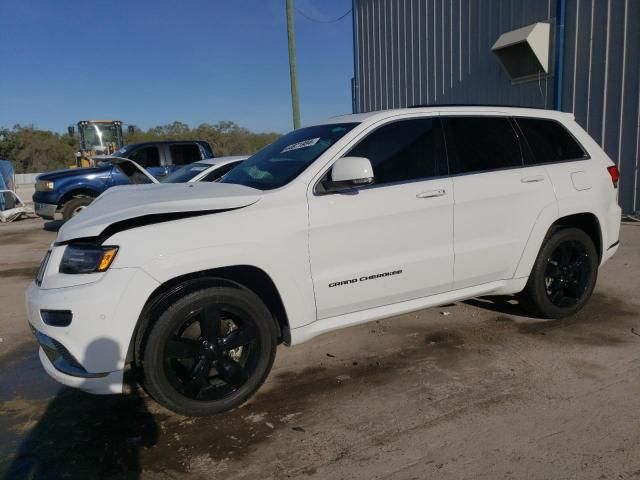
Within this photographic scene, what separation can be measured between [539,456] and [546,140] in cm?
279

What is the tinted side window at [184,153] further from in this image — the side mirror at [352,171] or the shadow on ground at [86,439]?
the side mirror at [352,171]

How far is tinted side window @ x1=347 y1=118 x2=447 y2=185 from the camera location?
12.3ft

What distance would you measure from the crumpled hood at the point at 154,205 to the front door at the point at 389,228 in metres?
0.52

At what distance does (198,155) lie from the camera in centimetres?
1259

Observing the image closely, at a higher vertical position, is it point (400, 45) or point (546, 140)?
point (400, 45)

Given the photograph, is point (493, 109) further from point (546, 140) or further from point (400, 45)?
point (400, 45)

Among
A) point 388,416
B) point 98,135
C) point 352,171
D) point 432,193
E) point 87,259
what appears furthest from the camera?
point 98,135

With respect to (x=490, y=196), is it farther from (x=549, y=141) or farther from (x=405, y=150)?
(x=549, y=141)

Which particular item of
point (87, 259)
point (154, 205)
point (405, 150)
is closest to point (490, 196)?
point (405, 150)

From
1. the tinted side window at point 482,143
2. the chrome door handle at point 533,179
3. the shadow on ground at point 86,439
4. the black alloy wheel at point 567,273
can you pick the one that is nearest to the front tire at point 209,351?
the shadow on ground at point 86,439

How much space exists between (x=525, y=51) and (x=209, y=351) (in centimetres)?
986

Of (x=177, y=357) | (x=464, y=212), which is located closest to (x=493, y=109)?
(x=464, y=212)

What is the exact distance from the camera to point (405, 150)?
386 cm

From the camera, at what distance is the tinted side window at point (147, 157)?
39.1 ft
